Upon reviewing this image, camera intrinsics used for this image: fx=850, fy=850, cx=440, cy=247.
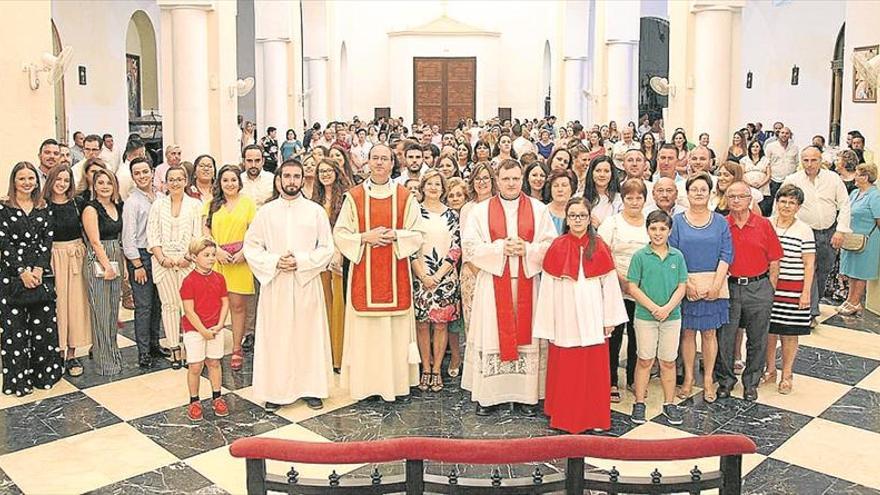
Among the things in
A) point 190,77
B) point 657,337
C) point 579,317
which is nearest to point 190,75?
point 190,77

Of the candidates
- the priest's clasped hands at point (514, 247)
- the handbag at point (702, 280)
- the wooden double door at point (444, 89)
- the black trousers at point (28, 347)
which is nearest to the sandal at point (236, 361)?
the black trousers at point (28, 347)

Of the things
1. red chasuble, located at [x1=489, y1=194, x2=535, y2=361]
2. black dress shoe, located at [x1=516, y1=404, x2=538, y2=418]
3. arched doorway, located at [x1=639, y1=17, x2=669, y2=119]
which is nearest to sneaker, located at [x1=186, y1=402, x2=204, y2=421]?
red chasuble, located at [x1=489, y1=194, x2=535, y2=361]

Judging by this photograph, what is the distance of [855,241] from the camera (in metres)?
8.45

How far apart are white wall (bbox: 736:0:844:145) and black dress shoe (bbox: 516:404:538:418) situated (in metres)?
13.2

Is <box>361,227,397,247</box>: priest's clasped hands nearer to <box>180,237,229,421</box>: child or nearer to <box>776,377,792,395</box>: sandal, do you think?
<box>180,237,229,421</box>: child

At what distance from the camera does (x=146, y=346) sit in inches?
280

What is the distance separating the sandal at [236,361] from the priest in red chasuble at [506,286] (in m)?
2.16

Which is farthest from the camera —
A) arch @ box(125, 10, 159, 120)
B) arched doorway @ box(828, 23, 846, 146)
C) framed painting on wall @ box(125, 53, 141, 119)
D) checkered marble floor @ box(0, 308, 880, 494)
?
arch @ box(125, 10, 159, 120)

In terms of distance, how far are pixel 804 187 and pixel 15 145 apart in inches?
300

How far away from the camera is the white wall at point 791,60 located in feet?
60.1

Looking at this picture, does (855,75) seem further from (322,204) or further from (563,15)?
(563,15)

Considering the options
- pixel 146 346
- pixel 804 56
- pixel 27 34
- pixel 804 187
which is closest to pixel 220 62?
pixel 27 34

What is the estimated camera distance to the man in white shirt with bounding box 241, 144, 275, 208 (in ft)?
25.0

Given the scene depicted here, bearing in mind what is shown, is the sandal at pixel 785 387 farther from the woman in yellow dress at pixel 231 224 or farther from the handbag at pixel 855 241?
the woman in yellow dress at pixel 231 224
